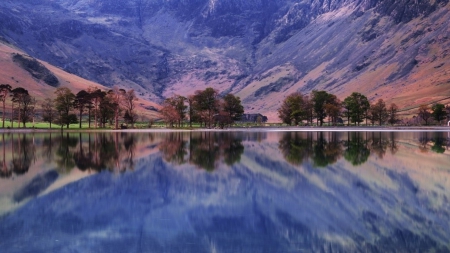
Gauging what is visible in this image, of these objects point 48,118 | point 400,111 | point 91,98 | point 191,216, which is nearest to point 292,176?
point 191,216

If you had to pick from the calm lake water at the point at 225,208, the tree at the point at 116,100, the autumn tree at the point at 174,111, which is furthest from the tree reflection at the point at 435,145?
the tree at the point at 116,100

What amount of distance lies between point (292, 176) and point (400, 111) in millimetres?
157984

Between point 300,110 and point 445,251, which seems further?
point 300,110

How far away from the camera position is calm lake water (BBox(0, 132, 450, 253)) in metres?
12.6

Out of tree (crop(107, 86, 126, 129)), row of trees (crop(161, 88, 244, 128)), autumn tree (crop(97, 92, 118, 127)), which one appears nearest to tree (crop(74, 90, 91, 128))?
autumn tree (crop(97, 92, 118, 127))

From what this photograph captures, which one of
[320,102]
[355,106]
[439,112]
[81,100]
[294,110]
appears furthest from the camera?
[320,102]

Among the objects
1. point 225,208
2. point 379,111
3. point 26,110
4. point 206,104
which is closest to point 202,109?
point 206,104

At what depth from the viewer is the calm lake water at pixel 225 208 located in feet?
41.4

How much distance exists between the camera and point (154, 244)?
12531 mm

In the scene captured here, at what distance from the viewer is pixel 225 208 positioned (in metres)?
16.8

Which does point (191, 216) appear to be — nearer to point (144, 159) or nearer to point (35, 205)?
point (35, 205)

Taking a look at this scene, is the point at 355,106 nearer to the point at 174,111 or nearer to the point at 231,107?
the point at 231,107

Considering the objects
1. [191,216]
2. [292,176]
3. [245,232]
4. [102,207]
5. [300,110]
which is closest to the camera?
[245,232]

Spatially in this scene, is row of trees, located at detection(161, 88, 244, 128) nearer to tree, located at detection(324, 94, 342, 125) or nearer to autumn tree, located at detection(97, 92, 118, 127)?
autumn tree, located at detection(97, 92, 118, 127)
